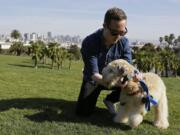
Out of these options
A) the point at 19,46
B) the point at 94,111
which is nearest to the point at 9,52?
the point at 19,46

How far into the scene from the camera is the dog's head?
6902mm

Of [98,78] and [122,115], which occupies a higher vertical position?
[98,78]

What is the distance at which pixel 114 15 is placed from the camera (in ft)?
23.2

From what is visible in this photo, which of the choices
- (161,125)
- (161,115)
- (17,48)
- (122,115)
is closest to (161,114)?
(161,115)

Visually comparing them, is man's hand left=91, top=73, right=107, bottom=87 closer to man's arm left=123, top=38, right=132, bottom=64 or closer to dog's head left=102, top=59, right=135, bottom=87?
dog's head left=102, top=59, right=135, bottom=87

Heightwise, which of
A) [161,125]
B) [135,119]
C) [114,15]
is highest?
[114,15]

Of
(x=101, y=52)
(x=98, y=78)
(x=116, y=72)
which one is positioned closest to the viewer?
(x=116, y=72)

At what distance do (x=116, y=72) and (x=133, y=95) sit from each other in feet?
1.65

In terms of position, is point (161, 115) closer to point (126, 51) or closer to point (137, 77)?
point (137, 77)

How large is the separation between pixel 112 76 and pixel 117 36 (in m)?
0.80

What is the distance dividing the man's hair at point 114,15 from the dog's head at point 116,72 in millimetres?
699

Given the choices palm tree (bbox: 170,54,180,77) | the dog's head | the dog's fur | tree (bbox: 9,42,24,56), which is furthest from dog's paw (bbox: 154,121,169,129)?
tree (bbox: 9,42,24,56)

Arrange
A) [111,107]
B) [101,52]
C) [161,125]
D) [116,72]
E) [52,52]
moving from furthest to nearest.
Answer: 1. [52,52]
2. [111,107]
3. [101,52]
4. [161,125]
5. [116,72]

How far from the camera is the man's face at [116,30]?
7113 mm
